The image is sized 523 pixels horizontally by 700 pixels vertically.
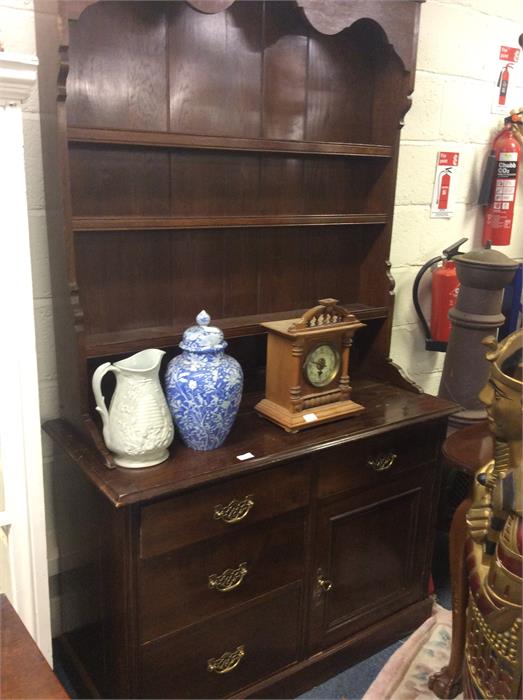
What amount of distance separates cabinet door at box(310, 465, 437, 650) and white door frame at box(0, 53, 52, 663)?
746 millimetres

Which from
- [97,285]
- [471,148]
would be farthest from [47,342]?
[471,148]

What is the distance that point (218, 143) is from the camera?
5.12 feet

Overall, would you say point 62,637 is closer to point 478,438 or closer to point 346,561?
point 346,561

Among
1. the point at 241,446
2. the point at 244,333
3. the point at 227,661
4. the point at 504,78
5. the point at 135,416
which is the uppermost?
the point at 504,78

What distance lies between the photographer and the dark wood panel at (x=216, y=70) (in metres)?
1.60

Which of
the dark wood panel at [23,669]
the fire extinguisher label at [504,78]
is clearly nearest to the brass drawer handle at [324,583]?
the dark wood panel at [23,669]

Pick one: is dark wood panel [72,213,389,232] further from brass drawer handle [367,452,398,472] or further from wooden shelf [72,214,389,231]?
brass drawer handle [367,452,398,472]

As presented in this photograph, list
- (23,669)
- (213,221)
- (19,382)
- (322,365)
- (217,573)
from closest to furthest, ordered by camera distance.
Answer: (23,669)
(19,382)
(217,573)
(213,221)
(322,365)

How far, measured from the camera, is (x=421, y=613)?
201 cm

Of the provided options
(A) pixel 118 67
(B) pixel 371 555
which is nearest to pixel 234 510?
(B) pixel 371 555

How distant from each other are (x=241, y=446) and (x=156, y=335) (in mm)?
342

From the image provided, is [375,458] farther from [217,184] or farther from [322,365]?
[217,184]

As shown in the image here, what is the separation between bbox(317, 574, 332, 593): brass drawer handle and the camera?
1712 millimetres

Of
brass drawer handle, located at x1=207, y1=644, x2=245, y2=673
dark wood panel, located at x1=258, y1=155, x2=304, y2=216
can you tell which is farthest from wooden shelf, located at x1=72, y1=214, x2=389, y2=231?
brass drawer handle, located at x1=207, y1=644, x2=245, y2=673
